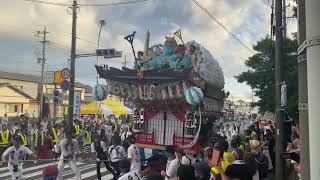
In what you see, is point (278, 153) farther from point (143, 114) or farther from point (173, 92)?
point (143, 114)

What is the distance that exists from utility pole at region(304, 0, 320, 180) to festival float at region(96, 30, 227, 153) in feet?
29.0

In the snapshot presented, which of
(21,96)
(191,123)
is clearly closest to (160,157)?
(191,123)

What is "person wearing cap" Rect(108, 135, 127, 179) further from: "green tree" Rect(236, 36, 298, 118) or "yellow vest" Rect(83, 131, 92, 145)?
"yellow vest" Rect(83, 131, 92, 145)

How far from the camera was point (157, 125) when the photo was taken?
13031mm

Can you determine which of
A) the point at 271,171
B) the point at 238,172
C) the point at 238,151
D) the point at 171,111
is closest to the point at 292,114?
the point at 271,171

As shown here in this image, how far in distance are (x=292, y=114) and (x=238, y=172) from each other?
46.9 feet

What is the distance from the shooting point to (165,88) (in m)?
12.1

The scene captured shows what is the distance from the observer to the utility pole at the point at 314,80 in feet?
8.47

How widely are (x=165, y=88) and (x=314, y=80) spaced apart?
31.4 feet

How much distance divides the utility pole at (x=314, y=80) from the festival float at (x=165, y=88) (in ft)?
29.0

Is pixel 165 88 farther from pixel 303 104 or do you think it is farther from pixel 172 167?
pixel 303 104

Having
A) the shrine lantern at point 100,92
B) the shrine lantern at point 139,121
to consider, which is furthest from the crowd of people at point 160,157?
the shrine lantern at point 100,92

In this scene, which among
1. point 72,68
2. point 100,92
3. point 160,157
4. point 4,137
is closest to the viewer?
point 160,157

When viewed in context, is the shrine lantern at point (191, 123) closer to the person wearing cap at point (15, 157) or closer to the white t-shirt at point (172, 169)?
the white t-shirt at point (172, 169)
